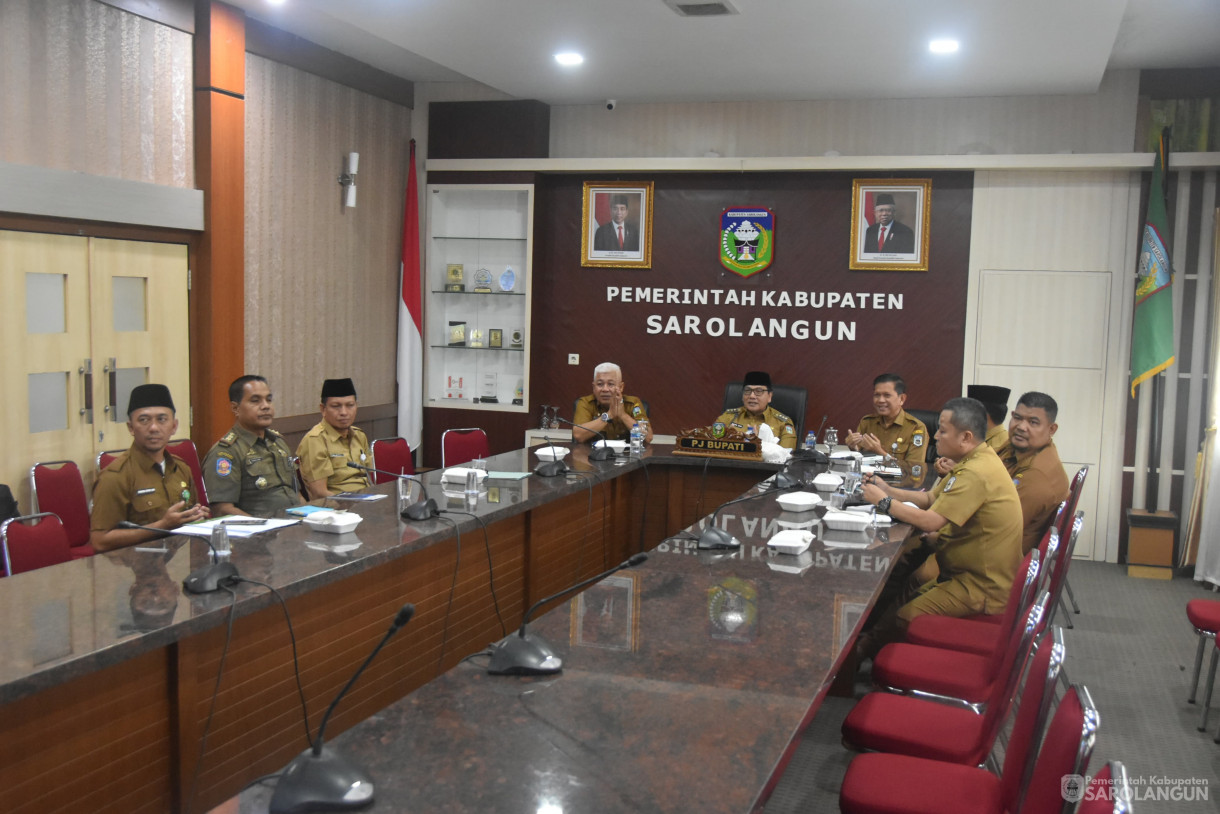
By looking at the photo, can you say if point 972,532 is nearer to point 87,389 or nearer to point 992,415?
point 992,415

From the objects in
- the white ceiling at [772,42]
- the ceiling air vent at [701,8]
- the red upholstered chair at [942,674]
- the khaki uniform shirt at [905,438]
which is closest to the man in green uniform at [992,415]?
the khaki uniform shirt at [905,438]

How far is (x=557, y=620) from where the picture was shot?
266 centimetres

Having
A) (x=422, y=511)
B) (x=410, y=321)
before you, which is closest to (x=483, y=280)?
(x=410, y=321)

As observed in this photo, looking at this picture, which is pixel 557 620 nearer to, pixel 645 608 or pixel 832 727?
pixel 645 608

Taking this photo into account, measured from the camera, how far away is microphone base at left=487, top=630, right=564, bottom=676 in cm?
224

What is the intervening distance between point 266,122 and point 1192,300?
6.29 meters

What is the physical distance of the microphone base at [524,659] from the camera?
88.3 inches

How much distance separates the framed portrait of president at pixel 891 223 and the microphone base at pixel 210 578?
567 cm

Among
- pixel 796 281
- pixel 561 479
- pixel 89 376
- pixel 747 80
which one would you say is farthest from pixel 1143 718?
pixel 89 376

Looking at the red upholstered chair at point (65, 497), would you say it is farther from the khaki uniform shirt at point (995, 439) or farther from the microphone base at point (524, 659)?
the khaki uniform shirt at point (995, 439)

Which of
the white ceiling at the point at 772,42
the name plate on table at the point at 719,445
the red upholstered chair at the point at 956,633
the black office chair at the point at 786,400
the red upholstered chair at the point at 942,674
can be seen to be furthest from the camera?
the black office chair at the point at 786,400

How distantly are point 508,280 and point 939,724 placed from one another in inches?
229

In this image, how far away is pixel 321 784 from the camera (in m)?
1.66

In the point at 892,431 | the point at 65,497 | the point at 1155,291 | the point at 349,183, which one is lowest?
the point at 65,497
